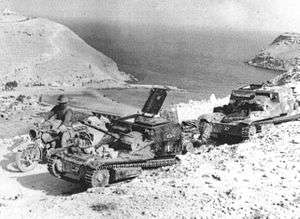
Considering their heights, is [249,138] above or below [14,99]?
above

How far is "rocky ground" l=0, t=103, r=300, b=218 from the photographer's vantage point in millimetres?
11766

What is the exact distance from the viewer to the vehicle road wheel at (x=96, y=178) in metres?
13.5

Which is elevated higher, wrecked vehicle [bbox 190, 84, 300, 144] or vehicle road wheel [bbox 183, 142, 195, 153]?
wrecked vehicle [bbox 190, 84, 300, 144]

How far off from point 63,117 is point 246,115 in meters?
7.57

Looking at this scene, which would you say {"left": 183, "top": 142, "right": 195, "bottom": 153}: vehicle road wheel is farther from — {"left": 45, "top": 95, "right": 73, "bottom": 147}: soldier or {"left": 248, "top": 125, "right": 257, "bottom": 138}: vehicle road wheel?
{"left": 45, "top": 95, "right": 73, "bottom": 147}: soldier

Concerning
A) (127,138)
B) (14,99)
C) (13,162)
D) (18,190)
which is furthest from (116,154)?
(14,99)

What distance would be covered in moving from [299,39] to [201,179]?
100m

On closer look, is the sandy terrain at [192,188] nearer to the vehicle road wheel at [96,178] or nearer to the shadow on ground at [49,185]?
the shadow on ground at [49,185]

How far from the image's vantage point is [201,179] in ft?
45.1

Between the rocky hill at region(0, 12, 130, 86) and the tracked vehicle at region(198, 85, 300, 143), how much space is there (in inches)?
1555

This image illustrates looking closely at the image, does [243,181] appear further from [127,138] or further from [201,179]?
[127,138]

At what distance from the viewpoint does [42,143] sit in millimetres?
17031

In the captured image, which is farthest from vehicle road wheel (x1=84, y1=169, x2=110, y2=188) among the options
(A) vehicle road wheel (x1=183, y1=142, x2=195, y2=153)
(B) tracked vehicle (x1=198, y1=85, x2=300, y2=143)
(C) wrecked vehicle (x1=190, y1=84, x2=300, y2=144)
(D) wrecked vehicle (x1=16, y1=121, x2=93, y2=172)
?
(B) tracked vehicle (x1=198, y1=85, x2=300, y2=143)

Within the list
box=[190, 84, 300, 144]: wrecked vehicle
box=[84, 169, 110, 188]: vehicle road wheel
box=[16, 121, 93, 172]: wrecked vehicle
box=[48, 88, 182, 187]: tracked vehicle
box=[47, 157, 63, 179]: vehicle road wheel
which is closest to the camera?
box=[84, 169, 110, 188]: vehicle road wheel
